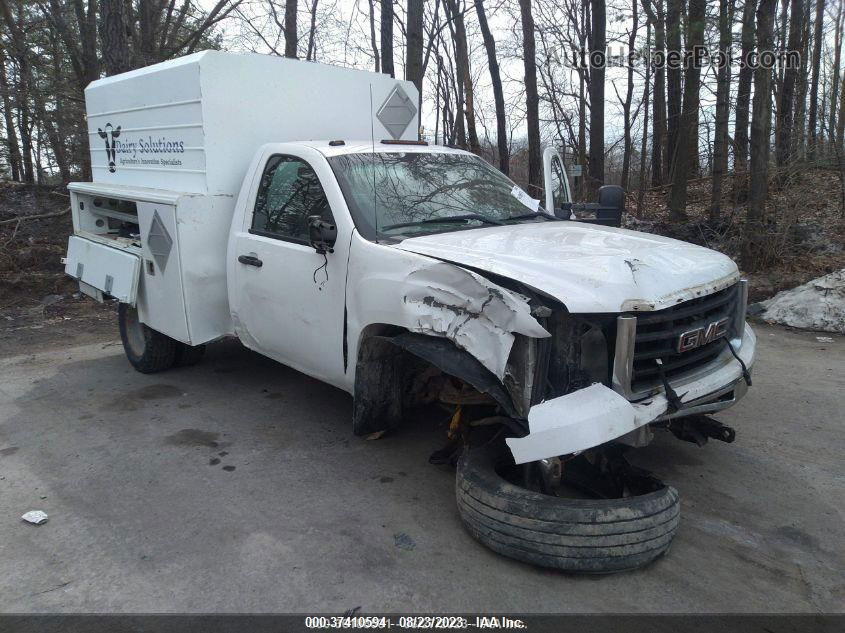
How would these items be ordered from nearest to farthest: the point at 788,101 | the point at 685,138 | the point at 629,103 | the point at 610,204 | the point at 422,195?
the point at 422,195 → the point at 610,204 → the point at 685,138 → the point at 788,101 → the point at 629,103

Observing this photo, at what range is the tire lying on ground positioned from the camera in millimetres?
3051

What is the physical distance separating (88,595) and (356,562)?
118 cm

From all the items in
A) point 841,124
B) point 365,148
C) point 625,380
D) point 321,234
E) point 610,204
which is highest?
point 841,124

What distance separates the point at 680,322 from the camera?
3.40 metres

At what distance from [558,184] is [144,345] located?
3.93 metres

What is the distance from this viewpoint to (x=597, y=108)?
13.9m

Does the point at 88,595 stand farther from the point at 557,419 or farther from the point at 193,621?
the point at 557,419

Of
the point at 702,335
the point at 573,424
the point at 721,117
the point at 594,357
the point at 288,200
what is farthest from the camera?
the point at 721,117

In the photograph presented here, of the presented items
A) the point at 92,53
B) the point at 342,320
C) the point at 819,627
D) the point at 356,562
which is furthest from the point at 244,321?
the point at 92,53

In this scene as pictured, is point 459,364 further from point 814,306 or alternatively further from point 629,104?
point 629,104

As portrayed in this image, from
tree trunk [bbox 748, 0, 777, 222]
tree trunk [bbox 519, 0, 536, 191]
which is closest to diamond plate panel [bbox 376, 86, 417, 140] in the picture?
tree trunk [bbox 748, 0, 777, 222]

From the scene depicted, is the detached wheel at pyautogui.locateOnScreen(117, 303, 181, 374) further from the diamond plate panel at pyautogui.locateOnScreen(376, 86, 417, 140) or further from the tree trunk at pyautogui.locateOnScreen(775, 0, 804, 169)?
the tree trunk at pyautogui.locateOnScreen(775, 0, 804, 169)

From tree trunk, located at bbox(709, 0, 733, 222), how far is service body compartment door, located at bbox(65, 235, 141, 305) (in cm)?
885

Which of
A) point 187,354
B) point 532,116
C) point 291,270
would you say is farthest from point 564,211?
point 532,116
